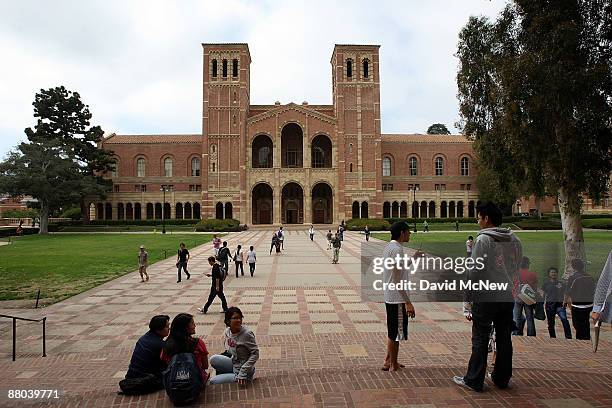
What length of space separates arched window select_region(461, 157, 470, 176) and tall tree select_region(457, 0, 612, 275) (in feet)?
178

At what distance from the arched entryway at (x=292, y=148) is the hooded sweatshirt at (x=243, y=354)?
59594 mm

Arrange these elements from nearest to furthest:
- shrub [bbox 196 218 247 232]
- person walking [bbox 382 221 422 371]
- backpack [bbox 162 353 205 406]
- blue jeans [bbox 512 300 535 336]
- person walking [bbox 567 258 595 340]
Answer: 1. backpack [bbox 162 353 205 406]
2. person walking [bbox 382 221 422 371]
3. person walking [bbox 567 258 595 340]
4. blue jeans [bbox 512 300 535 336]
5. shrub [bbox 196 218 247 232]

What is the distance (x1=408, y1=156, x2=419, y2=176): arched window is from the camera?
222ft

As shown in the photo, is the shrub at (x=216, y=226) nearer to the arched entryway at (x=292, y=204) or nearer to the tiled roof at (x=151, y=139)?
the arched entryway at (x=292, y=204)

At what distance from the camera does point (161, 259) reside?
24.6 meters

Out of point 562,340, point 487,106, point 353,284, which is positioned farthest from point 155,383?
point 487,106

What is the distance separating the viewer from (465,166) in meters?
68.0

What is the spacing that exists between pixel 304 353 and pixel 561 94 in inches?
393

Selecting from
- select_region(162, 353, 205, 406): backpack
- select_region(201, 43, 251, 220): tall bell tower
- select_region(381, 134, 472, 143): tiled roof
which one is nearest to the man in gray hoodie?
select_region(162, 353, 205, 406): backpack

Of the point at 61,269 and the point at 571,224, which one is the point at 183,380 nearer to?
the point at 571,224

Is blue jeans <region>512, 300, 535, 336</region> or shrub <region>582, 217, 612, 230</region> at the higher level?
shrub <region>582, 217, 612, 230</region>

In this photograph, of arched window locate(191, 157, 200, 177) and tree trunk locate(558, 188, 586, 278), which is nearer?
tree trunk locate(558, 188, 586, 278)

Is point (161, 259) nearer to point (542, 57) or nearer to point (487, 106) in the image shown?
point (487, 106)

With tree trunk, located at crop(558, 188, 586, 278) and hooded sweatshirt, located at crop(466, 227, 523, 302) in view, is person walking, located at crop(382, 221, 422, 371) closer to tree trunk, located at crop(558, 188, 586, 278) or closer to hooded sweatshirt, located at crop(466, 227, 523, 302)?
hooded sweatshirt, located at crop(466, 227, 523, 302)
